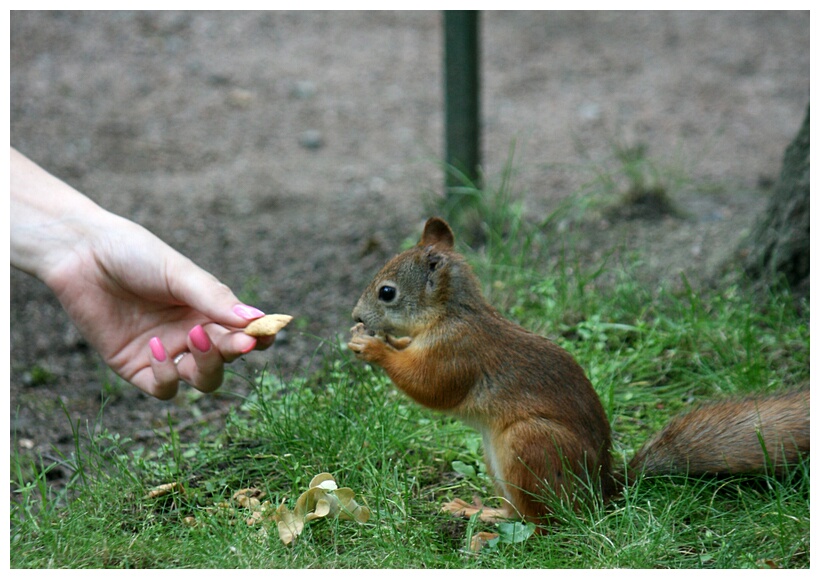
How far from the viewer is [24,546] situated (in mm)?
2055

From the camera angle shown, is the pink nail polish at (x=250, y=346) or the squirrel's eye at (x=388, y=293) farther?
the squirrel's eye at (x=388, y=293)

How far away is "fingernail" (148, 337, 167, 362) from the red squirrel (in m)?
0.50

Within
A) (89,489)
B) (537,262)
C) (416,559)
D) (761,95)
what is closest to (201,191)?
(537,262)

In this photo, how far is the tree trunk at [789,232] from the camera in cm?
312

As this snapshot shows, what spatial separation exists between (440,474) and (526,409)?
45cm

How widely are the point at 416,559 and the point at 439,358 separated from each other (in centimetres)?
51

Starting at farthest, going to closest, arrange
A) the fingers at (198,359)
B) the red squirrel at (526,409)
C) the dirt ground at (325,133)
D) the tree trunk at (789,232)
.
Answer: the dirt ground at (325,133) < the tree trunk at (789,232) < the fingers at (198,359) < the red squirrel at (526,409)

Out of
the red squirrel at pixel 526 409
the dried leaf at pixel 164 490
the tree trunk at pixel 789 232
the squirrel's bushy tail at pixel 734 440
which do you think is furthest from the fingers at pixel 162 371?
the tree trunk at pixel 789 232

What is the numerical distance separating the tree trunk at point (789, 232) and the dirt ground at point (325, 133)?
0.25 metres

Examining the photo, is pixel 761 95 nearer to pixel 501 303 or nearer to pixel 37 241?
pixel 501 303

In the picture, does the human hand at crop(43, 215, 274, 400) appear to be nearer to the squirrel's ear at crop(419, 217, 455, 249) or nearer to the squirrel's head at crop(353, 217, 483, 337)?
the squirrel's head at crop(353, 217, 483, 337)

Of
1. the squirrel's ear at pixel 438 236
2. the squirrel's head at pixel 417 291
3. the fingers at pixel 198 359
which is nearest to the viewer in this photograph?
the fingers at pixel 198 359

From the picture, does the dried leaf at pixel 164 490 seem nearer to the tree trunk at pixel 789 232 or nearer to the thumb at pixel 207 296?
the thumb at pixel 207 296

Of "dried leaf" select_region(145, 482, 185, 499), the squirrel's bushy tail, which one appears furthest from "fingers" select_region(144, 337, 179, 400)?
the squirrel's bushy tail
